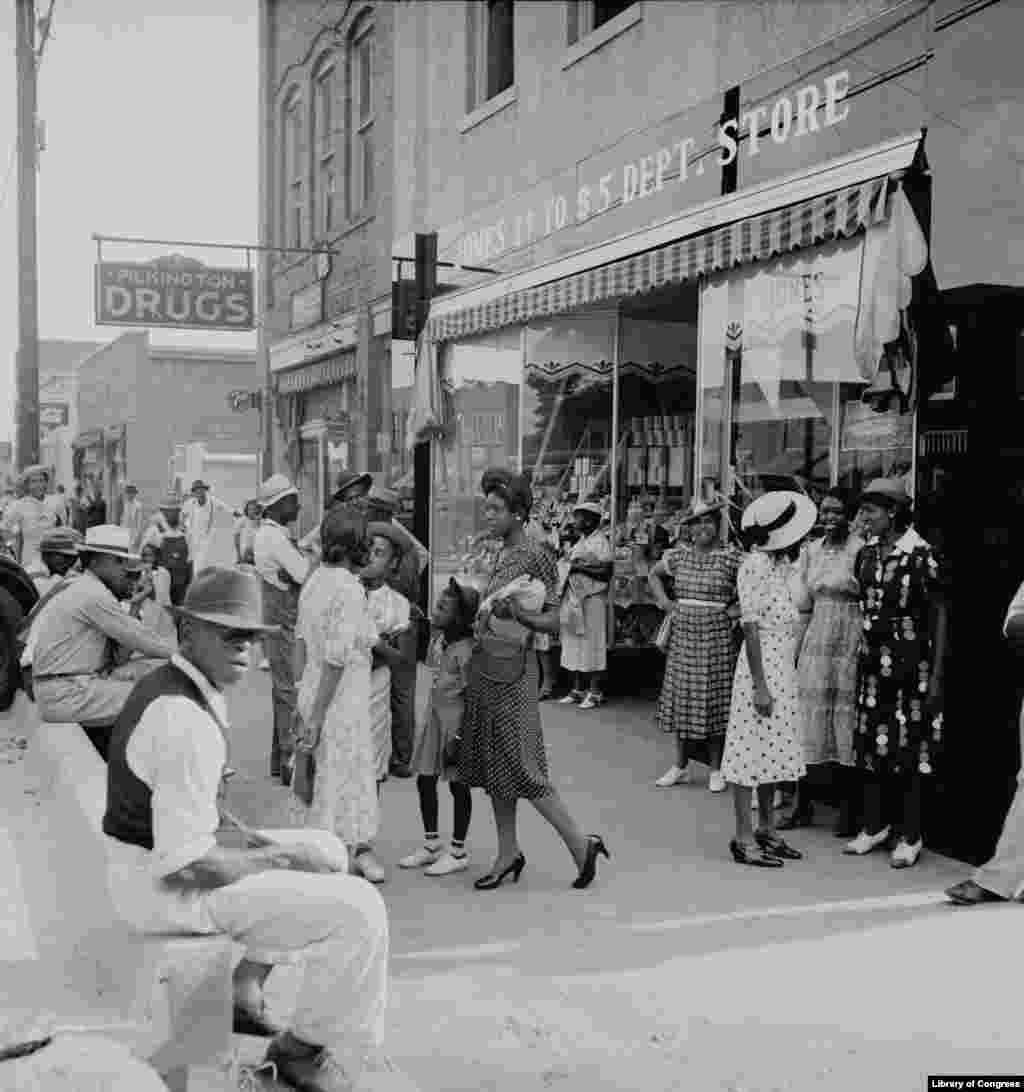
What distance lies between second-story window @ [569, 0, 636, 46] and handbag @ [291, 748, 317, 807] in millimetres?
8033

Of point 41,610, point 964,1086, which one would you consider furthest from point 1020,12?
point 41,610

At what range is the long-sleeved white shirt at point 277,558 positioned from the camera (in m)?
7.68

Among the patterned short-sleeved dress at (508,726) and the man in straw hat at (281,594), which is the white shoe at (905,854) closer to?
the patterned short-sleeved dress at (508,726)

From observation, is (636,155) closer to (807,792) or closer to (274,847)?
(807,792)

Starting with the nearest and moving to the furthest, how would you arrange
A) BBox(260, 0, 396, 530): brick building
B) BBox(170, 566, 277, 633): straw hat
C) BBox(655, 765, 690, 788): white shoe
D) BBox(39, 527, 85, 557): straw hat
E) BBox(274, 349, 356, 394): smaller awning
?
BBox(170, 566, 277, 633): straw hat
BBox(655, 765, 690, 788): white shoe
BBox(39, 527, 85, 557): straw hat
BBox(260, 0, 396, 530): brick building
BBox(274, 349, 356, 394): smaller awning

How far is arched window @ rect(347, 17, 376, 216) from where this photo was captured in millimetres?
16984

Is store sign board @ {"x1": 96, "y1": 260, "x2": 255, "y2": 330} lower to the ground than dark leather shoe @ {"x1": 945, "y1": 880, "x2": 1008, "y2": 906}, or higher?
higher

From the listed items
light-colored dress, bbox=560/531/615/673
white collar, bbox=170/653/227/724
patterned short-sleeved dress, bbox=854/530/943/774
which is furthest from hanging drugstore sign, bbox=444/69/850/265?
white collar, bbox=170/653/227/724

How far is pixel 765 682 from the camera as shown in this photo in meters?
6.05

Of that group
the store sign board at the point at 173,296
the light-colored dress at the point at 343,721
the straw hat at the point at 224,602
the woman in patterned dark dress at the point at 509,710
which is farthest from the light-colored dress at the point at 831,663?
the store sign board at the point at 173,296

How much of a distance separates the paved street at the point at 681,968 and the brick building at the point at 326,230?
1063 centimetres

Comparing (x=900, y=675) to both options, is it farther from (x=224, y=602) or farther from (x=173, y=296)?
(x=173, y=296)

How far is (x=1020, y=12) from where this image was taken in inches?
266

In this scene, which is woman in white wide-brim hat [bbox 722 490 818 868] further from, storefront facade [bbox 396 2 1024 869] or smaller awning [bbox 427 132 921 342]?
smaller awning [bbox 427 132 921 342]
